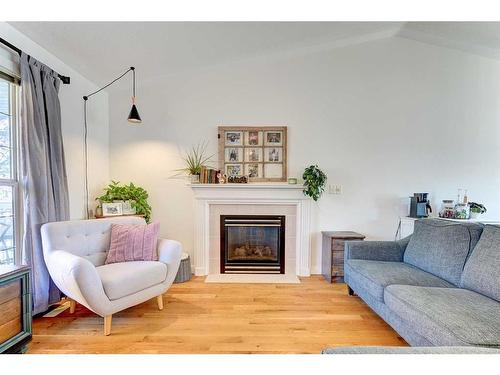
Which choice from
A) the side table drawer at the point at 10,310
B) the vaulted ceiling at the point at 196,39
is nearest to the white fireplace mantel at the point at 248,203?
the vaulted ceiling at the point at 196,39

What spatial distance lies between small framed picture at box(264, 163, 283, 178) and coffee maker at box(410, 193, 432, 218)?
1.74 m

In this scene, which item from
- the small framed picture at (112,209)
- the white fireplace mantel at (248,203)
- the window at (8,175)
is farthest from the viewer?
the white fireplace mantel at (248,203)

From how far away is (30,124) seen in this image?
6.87 feet

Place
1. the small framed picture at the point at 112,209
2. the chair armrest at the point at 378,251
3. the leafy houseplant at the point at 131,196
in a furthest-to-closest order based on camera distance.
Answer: the leafy houseplant at the point at 131,196
the small framed picture at the point at 112,209
the chair armrest at the point at 378,251

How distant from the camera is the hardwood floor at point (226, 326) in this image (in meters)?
1.81

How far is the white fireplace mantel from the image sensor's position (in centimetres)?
326

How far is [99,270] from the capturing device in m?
2.15

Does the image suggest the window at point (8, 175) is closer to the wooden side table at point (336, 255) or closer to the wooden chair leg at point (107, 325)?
the wooden chair leg at point (107, 325)

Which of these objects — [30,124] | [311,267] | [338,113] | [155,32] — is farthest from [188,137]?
[311,267]

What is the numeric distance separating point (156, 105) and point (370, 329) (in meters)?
3.44

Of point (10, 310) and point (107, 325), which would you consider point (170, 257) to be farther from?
point (10, 310)

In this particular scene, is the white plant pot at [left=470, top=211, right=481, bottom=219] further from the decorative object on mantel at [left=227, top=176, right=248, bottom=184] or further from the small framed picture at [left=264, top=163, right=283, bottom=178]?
the decorative object on mantel at [left=227, top=176, right=248, bottom=184]

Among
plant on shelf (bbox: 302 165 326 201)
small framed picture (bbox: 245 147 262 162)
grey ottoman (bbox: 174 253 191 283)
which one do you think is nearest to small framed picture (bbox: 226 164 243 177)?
small framed picture (bbox: 245 147 262 162)

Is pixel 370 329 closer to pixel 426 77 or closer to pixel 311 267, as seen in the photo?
pixel 311 267
